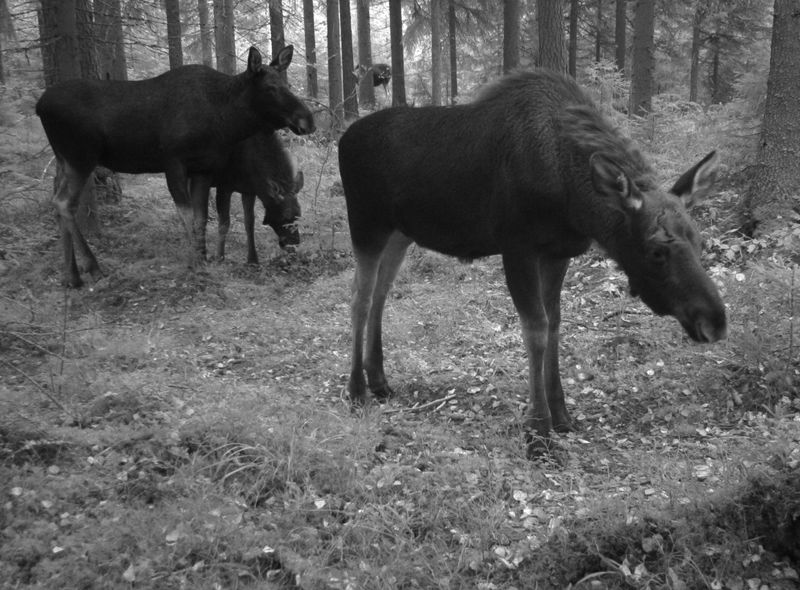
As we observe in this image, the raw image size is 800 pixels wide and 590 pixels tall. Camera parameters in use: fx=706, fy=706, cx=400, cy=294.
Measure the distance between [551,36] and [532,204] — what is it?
9.67 metres

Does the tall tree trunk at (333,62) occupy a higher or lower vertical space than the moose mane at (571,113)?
lower

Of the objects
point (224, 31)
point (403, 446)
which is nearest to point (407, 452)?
point (403, 446)

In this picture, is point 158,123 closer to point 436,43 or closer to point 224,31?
point 224,31

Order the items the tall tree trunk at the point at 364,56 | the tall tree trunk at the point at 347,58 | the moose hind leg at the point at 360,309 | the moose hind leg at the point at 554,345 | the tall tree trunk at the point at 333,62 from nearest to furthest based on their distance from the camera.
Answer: the moose hind leg at the point at 554,345 → the moose hind leg at the point at 360,309 → the tall tree trunk at the point at 347,58 → the tall tree trunk at the point at 333,62 → the tall tree trunk at the point at 364,56

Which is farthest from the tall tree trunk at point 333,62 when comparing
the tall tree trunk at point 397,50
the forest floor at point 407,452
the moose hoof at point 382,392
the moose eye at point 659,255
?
the moose eye at point 659,255

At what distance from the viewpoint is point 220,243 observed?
37.8 ft

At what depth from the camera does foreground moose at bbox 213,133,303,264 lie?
11.4 metres

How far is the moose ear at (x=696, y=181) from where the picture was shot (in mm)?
4773

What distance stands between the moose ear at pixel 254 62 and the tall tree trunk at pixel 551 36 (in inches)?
237

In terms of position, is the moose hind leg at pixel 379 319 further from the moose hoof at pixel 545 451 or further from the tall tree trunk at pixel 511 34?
the tall tree trunk at pixel 511 34

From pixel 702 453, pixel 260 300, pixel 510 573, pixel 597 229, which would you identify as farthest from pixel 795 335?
pixel 260 300

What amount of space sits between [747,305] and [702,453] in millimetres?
2182

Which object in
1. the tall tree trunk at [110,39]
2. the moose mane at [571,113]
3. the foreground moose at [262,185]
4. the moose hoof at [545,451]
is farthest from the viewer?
the tall tree trunk at [110,39]

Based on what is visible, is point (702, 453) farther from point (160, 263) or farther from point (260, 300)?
point (160, 263)
